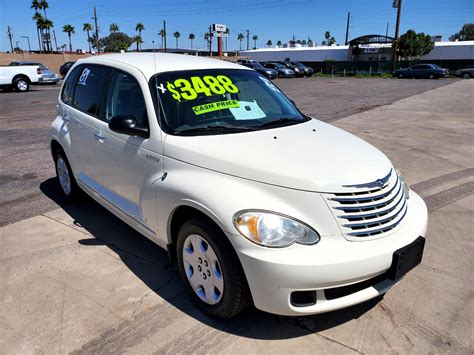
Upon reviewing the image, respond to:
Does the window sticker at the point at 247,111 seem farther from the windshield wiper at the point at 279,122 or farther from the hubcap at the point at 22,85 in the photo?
the hubcap at the point at 22,85

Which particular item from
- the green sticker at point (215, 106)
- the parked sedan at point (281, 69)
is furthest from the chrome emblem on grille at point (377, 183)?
the parked sedan at point (281, 69)

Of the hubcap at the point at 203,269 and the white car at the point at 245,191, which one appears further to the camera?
the hubcap at the point at 203,269

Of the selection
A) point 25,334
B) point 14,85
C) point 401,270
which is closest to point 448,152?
point 401,270

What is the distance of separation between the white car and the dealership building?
166 ft

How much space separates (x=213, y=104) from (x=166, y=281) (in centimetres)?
154

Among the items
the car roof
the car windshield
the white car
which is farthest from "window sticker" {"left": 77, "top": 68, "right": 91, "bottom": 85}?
the car windshield

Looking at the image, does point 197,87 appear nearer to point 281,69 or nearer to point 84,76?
point 84,76

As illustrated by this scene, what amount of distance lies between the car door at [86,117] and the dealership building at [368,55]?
50048 mm

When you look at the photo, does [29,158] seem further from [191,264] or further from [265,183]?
[265,183]

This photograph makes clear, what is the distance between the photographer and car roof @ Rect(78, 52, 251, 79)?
3.49 metres

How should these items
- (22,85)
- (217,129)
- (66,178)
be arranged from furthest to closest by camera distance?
(22,85) → (66,178) → (217,129)

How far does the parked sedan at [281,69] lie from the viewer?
38.9 m

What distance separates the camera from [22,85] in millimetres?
22328

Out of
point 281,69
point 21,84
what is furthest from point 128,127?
point 281,69
